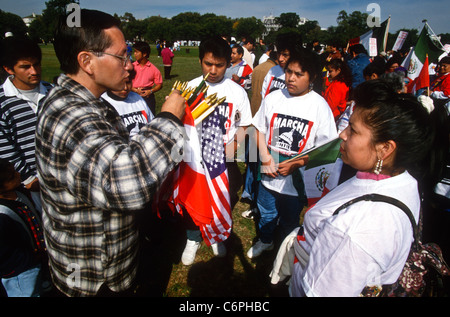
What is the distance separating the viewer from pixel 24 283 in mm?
2266

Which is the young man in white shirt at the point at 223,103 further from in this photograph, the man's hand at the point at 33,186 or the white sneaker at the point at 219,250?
the man's hand at the point at 33,186

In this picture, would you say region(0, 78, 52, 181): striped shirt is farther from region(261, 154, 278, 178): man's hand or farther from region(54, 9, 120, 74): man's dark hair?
region(261, 154, 278, 178): man's hand

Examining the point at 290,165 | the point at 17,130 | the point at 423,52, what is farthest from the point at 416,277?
the point at 423,52

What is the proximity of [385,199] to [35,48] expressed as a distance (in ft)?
12.7

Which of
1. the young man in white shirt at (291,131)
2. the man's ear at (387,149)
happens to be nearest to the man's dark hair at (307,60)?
the young man in white shirt at (291,131)

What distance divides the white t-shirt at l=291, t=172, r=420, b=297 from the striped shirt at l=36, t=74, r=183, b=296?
920mm

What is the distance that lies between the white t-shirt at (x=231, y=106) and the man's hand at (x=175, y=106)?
1.96 metres

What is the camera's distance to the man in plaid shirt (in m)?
1.18

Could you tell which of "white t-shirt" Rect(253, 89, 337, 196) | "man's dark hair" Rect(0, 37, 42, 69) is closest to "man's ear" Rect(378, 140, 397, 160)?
"white t-shirt" Rect(253, 89, 337, 196)

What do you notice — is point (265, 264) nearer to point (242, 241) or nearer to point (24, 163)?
point (242, 241)

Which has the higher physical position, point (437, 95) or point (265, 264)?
point (437, 95)

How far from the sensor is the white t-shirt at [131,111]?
2.92m
